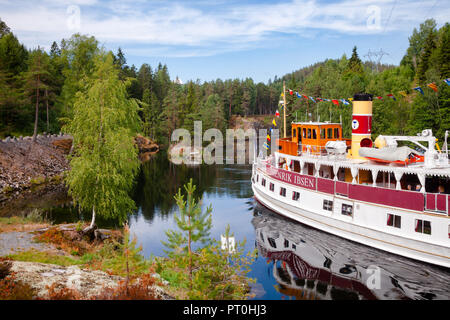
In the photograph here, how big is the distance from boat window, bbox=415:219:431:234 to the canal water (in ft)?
6.96

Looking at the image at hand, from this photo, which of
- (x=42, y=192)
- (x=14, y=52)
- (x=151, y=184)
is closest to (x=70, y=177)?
(x=42, y=192)

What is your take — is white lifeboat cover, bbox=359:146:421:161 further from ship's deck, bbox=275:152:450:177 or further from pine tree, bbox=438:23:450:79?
pine tree, bbox=438:23:450:79

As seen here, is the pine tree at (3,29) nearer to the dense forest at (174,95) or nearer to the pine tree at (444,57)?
the dense forest at (174,95)

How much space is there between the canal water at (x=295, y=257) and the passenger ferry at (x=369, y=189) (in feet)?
3.28

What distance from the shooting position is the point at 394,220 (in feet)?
68.7

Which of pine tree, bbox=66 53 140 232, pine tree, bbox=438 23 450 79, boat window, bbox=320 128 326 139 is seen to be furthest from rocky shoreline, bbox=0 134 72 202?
pine tree, bbox=438 23 450 79

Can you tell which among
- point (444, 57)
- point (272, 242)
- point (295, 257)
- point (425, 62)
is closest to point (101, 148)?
point (272, 242)

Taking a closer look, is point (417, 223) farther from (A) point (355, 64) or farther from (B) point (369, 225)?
(A) point (355, 64)

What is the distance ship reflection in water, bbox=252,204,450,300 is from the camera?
17.7 meters

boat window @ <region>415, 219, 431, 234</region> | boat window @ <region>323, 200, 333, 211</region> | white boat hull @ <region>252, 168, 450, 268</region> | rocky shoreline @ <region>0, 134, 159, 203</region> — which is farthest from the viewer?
rocky shoreline @ <region>0, 134, 159, 203</region>

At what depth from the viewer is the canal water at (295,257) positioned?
17906mm

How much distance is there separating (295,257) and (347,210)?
5158 millimetres

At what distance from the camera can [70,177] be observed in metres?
22.1

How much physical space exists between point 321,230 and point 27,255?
64.9 feet
